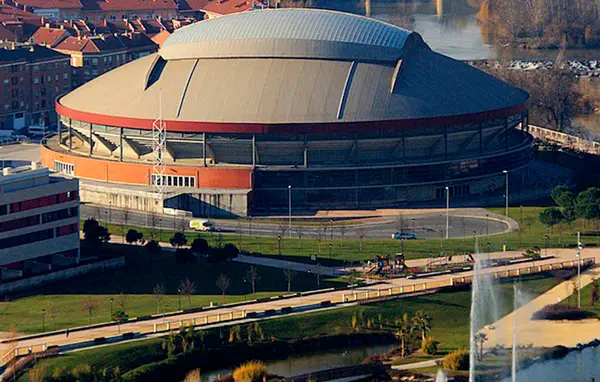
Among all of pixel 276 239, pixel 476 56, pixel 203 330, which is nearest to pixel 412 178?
pixel 276 239

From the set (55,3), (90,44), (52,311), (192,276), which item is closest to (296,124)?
(192,276)

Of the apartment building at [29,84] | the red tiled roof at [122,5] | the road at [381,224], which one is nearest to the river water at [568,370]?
the road at [381,224]

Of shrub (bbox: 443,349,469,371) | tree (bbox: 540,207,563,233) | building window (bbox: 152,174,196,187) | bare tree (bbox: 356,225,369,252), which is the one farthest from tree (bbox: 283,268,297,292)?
building window (bbox: 152,174,196,187)

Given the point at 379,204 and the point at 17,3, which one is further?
the point at 17,3

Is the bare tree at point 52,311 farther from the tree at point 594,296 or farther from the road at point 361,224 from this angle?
the tree at point 594,296

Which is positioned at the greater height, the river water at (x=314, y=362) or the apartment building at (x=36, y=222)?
the apartment building at (x=36, y=222)

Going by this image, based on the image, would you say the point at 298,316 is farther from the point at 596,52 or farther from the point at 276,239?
the point at 596,52
